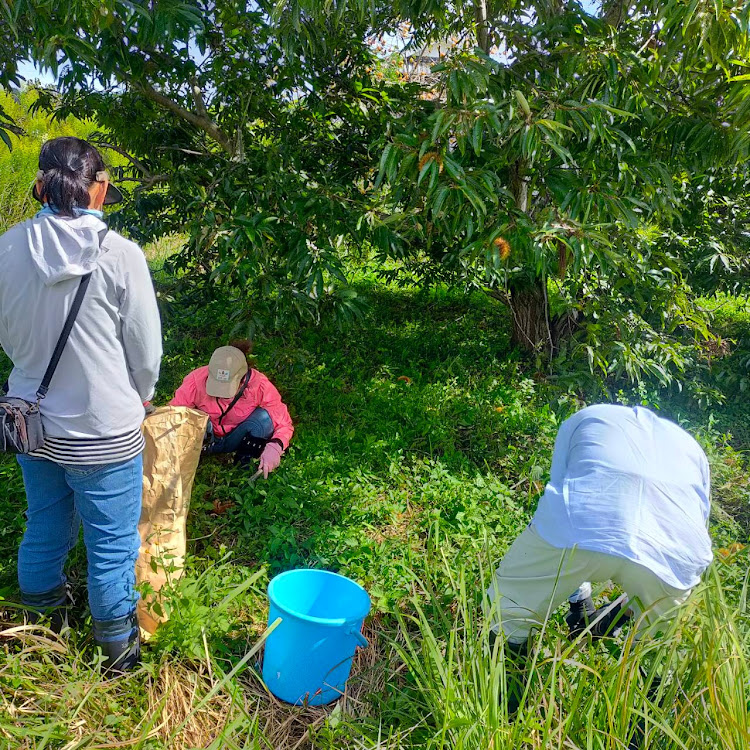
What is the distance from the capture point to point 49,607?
206 cm

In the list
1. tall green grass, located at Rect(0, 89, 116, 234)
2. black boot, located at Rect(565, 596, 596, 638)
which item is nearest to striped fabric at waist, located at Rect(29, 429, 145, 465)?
black boot, located at Rect(565, 596, 596, 638)

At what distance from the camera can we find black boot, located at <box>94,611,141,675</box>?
1969mm

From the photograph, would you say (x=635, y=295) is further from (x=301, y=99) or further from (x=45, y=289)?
(x=45, y=289)

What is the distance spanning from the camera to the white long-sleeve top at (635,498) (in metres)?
1.76

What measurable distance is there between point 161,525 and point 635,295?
9.97 ft

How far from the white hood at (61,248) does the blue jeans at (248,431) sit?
159cm

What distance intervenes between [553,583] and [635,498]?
0.39m

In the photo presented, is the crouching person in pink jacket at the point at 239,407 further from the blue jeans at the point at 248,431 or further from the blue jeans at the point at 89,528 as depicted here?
the blue jeans at the point at 89,528

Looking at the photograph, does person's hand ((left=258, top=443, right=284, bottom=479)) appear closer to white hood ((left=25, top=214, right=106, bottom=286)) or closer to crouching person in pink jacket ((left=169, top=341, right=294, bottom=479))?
crouching person in pink jacket ((left=169, top=341, right=294, bottom=479))

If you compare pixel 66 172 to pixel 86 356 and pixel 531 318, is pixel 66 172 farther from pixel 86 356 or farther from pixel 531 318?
pixel 531 318

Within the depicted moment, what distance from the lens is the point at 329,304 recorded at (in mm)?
3332

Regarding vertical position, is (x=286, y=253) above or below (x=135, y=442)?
above

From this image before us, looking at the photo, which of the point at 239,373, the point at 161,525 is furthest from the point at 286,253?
the point at 161,525

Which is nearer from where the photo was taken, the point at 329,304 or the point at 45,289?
the point at 45,289
